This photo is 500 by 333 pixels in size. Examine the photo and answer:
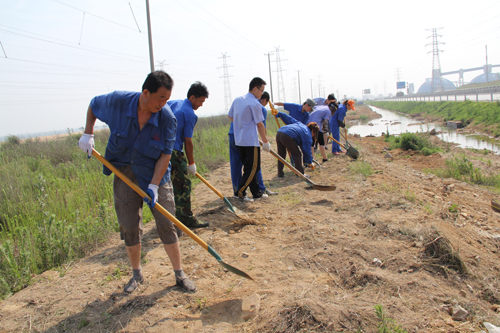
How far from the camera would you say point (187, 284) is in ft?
8.60

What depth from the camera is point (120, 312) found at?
2365 mm

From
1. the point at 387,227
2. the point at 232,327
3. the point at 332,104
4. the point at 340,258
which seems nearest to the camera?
the point at 232,327

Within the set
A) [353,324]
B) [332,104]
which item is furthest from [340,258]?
[332,104]

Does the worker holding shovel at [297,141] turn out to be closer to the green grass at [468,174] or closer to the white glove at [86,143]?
the green grass at [468,174]

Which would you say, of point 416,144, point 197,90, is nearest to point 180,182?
point 197,90

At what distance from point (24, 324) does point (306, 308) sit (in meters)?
1.97

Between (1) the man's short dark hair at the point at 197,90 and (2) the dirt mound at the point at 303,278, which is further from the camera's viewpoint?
(1) the man's short dark hair at the point at 197,90

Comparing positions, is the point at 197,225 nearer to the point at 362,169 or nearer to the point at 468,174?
the point at 362,169

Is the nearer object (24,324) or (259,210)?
(24,324)

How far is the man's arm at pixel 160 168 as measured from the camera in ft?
8.06

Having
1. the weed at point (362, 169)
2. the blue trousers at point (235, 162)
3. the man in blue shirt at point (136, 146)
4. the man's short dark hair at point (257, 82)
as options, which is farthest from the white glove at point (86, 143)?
the weed at point (362, 169)

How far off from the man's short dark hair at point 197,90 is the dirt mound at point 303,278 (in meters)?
1.66

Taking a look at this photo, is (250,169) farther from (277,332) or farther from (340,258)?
(277,332)

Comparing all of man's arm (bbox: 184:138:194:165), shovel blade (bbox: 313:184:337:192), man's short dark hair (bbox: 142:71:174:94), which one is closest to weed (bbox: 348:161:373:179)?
shovel blade (bbox: 313:184:337:192)
